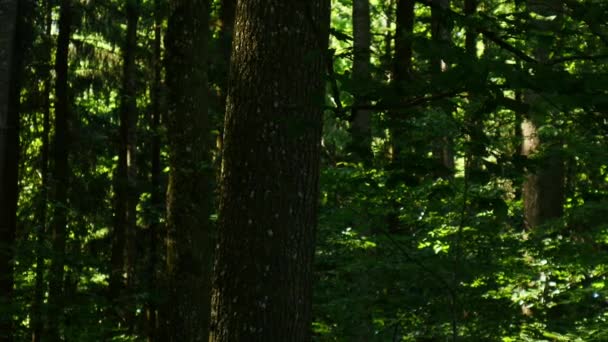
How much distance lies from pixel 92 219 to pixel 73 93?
10.8 feet

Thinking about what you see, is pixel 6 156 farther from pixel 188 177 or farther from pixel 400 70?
pixel 400 70

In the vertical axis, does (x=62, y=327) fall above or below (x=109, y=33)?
below

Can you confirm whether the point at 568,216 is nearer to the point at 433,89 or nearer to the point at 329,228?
the point at 329,228

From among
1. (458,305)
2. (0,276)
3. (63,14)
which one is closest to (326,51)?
(458,305)

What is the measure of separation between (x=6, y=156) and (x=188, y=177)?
3.76 m

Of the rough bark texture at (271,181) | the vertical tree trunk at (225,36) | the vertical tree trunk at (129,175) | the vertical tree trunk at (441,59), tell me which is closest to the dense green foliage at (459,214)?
the vertical tree trunk at (441,59)

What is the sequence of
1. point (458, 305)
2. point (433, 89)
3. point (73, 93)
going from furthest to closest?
point (73, 93)
point (458, 305)
point (433, 89)

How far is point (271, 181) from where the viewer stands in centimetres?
435

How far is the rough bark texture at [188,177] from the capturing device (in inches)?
311

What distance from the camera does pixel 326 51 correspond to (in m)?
4.34

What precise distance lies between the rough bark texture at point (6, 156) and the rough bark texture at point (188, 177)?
6.60ft

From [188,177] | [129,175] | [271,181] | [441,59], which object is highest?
[129,175]

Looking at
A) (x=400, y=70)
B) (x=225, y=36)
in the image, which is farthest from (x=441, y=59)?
(x=225, y=36)

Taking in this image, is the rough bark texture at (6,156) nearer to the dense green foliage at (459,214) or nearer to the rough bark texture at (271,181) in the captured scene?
the dense green foliage at (459,214)
